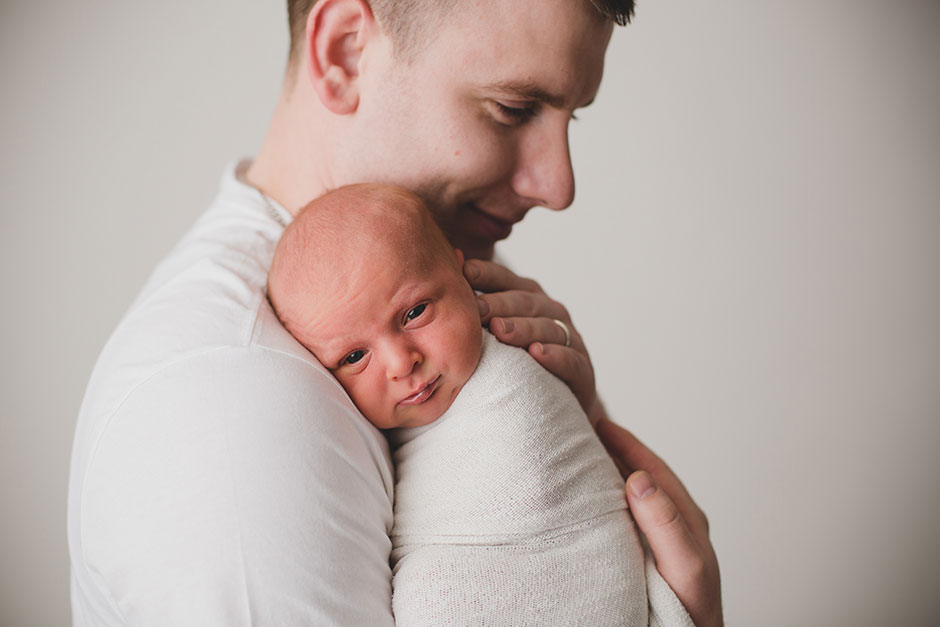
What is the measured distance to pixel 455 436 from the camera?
1.07 m

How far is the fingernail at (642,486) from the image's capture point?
3.76 feet

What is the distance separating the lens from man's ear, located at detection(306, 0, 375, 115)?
1213 millimetres

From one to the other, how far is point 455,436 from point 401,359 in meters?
0.14

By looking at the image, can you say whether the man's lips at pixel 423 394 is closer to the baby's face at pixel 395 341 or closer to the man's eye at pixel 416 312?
the baby's face at pixel 395 341

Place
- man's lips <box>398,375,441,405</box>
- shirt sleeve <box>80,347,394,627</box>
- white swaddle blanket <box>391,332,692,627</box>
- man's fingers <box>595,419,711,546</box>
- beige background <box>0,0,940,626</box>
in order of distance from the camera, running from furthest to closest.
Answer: beige background <box>0,0,940,626</box> → man's fingers <box>595,419,711,546</box> → man's lips <box>398,375,441,405</box> → white swaddle blanket <box>391,332,692,627</box> → shirt sleeve <box>80,347,394,627</box>

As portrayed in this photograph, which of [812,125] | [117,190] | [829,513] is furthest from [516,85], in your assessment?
[829,513]

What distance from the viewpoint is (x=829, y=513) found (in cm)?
354

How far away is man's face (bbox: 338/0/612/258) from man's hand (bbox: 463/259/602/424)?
0.16m

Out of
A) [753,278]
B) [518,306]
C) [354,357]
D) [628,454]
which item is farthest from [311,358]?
[753,278]

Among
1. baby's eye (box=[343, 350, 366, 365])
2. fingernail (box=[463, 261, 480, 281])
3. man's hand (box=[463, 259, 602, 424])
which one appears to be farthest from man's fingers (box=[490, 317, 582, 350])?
baby's eye (box=[343, 350, 366, 365])

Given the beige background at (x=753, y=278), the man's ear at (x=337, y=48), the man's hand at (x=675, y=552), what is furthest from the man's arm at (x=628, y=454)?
the beige background at (x=753, y=278)

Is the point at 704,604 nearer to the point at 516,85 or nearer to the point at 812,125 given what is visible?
the point at 516,85

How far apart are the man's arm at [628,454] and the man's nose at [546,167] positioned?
0.17m

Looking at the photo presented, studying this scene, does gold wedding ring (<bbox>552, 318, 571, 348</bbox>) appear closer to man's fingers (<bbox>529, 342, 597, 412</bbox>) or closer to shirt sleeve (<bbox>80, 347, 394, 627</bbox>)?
man's fingers (<bbox>529, 342, 597, 412</bbox>)
